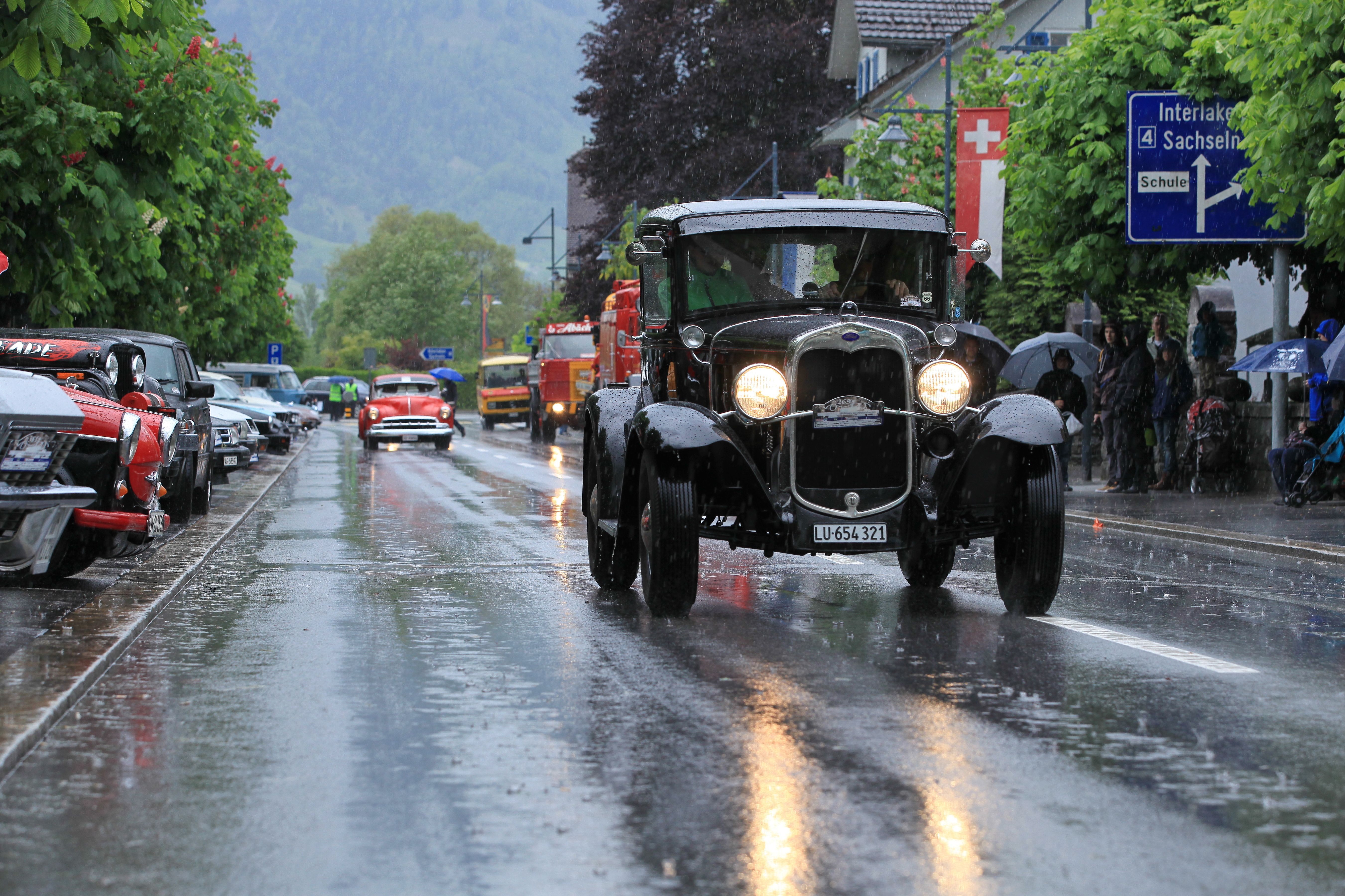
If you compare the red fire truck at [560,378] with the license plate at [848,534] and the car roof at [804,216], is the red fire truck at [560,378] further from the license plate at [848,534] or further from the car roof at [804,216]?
the license plate at [848,534]

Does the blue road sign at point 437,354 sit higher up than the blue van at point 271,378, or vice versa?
the blue road sign at point 437,354

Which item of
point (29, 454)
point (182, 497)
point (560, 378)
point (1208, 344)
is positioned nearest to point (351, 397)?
point (560, 378)

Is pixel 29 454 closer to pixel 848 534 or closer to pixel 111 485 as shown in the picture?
pixel 111 485

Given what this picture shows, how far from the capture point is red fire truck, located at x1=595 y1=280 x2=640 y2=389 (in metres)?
31.0

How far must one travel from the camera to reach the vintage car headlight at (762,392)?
31.3ft

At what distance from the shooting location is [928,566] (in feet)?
37.9

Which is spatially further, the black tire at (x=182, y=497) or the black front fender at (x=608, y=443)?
the black tire at (x=182, y=497)

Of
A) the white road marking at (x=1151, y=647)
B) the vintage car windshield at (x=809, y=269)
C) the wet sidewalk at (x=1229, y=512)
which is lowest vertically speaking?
the white road marking at (x=1151, y=647)

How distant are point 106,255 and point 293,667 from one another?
13.4 metres

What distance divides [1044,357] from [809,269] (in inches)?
569

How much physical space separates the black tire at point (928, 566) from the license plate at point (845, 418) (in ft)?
6.70

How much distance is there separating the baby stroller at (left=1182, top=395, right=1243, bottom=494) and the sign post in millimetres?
1677

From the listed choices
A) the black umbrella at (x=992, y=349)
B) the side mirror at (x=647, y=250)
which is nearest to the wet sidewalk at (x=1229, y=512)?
the black umbrella at (x=992, y=349)

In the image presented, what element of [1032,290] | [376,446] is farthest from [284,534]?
[376,446]
